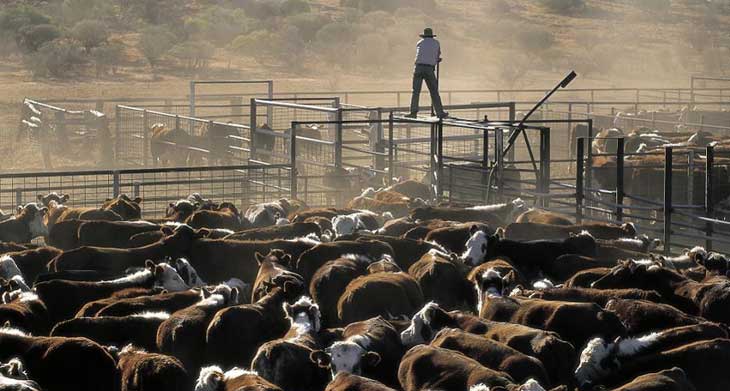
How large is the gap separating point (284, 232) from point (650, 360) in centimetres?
535

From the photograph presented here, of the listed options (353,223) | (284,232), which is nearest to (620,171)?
(353,223)

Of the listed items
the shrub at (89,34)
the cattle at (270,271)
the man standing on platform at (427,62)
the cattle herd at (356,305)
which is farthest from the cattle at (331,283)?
the shrub at (89,34)

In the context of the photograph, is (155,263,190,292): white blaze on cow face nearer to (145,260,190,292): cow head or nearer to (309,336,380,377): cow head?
(145,260,190,292): cow head

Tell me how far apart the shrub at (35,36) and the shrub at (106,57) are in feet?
8.40

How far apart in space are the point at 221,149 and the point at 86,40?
33480 mm

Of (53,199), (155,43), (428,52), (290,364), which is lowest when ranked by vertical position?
(290,364)

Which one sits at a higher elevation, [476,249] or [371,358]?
[476,249]

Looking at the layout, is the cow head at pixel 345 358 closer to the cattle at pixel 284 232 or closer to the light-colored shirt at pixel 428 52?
the cattle at pixel 284 232

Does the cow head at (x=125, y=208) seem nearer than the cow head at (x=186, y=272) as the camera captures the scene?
No

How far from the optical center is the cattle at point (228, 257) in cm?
1102

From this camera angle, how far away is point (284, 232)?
12.3 meters

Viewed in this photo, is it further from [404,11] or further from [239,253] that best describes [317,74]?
[239,253]

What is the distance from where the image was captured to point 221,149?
70.2ft

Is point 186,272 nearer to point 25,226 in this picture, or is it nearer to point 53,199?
point 25,226
